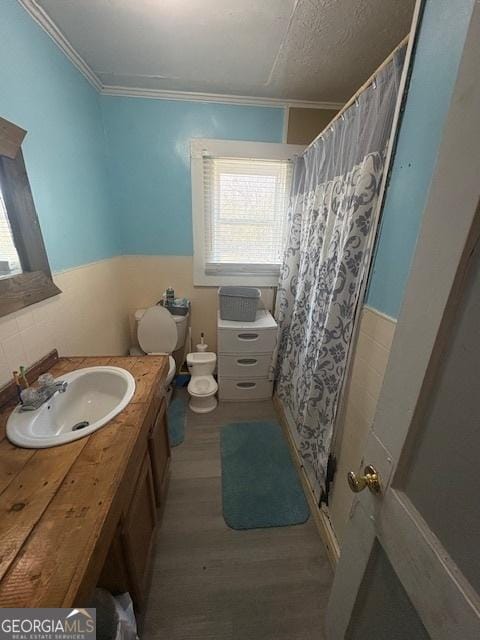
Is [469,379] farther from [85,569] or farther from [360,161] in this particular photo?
[360,161]

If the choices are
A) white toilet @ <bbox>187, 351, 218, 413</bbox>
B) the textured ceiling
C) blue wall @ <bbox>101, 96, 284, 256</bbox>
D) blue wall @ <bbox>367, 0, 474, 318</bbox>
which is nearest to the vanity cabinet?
white toilet @ <bbox>187, 351, 218, 413</bbox>

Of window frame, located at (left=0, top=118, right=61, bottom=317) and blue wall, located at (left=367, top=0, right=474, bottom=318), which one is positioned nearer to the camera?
blue wall, located at (left=367, top=0, right=474, bottom=318)

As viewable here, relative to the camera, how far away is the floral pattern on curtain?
1.00m

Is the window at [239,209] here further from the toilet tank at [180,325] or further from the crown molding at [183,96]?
the toilet tank at [180,325]

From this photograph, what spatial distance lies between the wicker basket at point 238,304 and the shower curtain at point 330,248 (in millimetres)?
350

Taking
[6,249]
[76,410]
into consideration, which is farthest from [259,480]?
[6,249]

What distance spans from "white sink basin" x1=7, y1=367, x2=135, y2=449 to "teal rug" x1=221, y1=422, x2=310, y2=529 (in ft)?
2.94

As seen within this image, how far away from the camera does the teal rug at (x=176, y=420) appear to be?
1.83 m

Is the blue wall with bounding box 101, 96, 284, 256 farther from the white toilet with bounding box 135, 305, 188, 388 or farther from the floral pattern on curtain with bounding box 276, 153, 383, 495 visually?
the floral pattern on curtain with bounding box 276, 153, 383, 495

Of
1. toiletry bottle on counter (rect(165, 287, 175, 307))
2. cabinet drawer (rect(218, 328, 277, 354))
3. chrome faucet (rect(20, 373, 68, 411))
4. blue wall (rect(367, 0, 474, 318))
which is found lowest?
cabinet drawer (rect(218, 328, 277, 354))

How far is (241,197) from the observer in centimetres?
212

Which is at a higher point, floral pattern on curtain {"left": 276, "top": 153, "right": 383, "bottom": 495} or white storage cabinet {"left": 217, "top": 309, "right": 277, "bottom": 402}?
floral pattern on curtain {"left": 276, "top": 153, "right": 383, "bottom": 495}

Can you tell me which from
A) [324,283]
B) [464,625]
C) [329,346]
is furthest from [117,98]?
[464,625]

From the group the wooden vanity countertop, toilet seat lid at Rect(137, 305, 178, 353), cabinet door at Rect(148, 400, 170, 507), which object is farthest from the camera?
toilet seat lid at Rect(137, 305, 178, 353)
